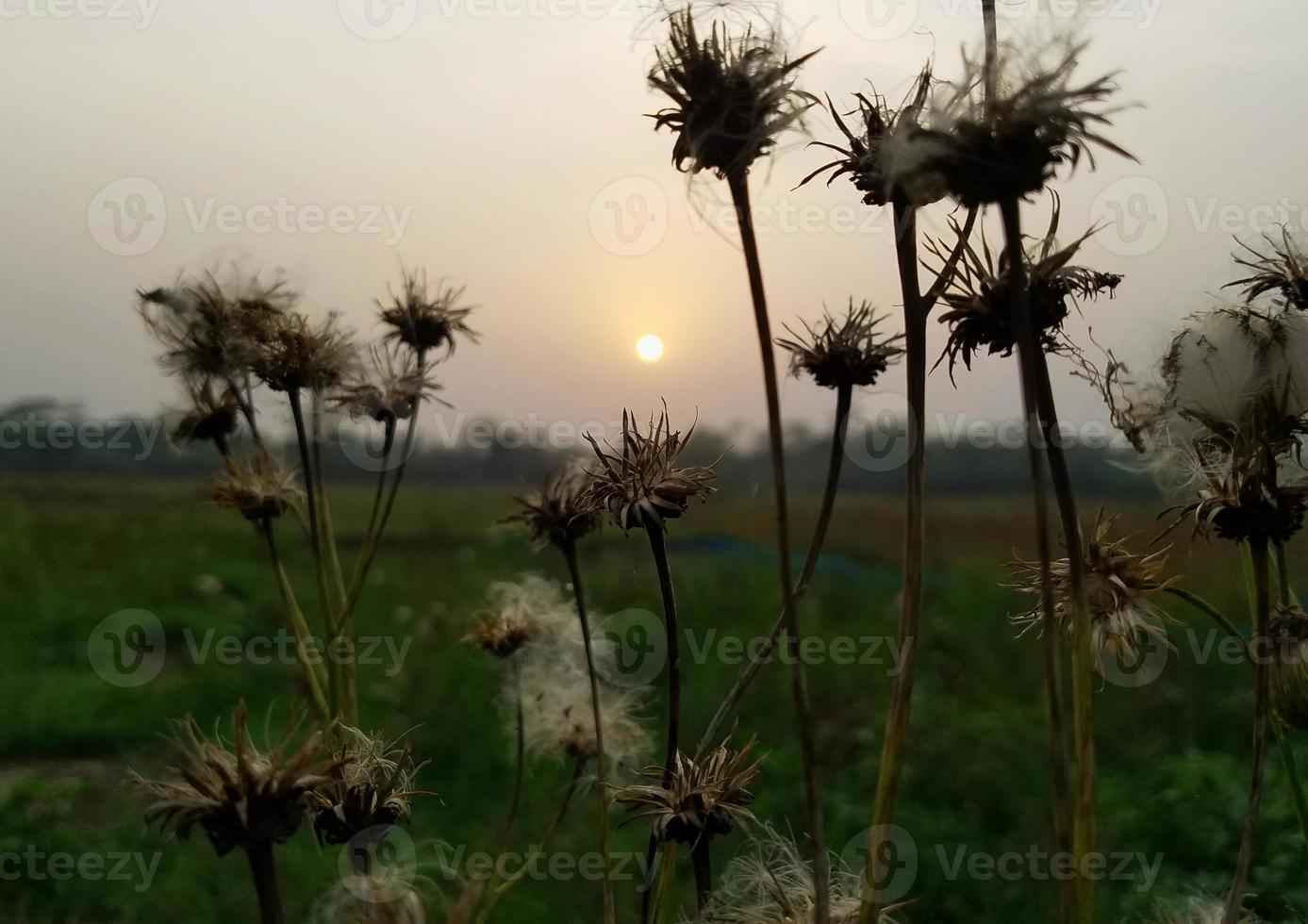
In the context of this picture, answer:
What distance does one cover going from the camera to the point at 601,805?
0.82m

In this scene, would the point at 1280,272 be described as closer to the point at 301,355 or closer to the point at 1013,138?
the point at 1013,138

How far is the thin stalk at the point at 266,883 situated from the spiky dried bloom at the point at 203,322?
0.65 metres

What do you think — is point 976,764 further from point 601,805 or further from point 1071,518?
point 1071,518

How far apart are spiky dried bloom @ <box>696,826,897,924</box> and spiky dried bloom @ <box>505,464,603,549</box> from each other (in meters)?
0.32

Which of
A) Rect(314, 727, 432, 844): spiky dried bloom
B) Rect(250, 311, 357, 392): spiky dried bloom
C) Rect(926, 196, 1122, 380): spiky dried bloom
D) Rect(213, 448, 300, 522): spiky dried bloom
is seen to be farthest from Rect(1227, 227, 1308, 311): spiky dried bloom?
Rect(213, 448, 300, 522): spiky dried bloom

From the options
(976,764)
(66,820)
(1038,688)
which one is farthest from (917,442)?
(66,820)

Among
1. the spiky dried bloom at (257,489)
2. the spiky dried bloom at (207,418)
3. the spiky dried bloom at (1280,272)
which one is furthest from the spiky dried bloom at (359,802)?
the spiky dried bloom at (1280,272)

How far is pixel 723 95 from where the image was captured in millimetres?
525

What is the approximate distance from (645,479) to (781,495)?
19 cm

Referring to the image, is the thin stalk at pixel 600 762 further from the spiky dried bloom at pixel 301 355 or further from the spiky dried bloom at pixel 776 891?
the spiky dried bloom at pixel 301 355

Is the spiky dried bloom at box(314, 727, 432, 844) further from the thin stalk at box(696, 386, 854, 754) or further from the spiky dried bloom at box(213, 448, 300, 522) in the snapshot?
the spiky dried bloom at box(213, 448, 300, 522)

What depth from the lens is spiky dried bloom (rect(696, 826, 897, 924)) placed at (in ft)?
2.03

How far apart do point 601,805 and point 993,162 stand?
618mm

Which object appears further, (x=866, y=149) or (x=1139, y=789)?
(x=1139, y=789)
